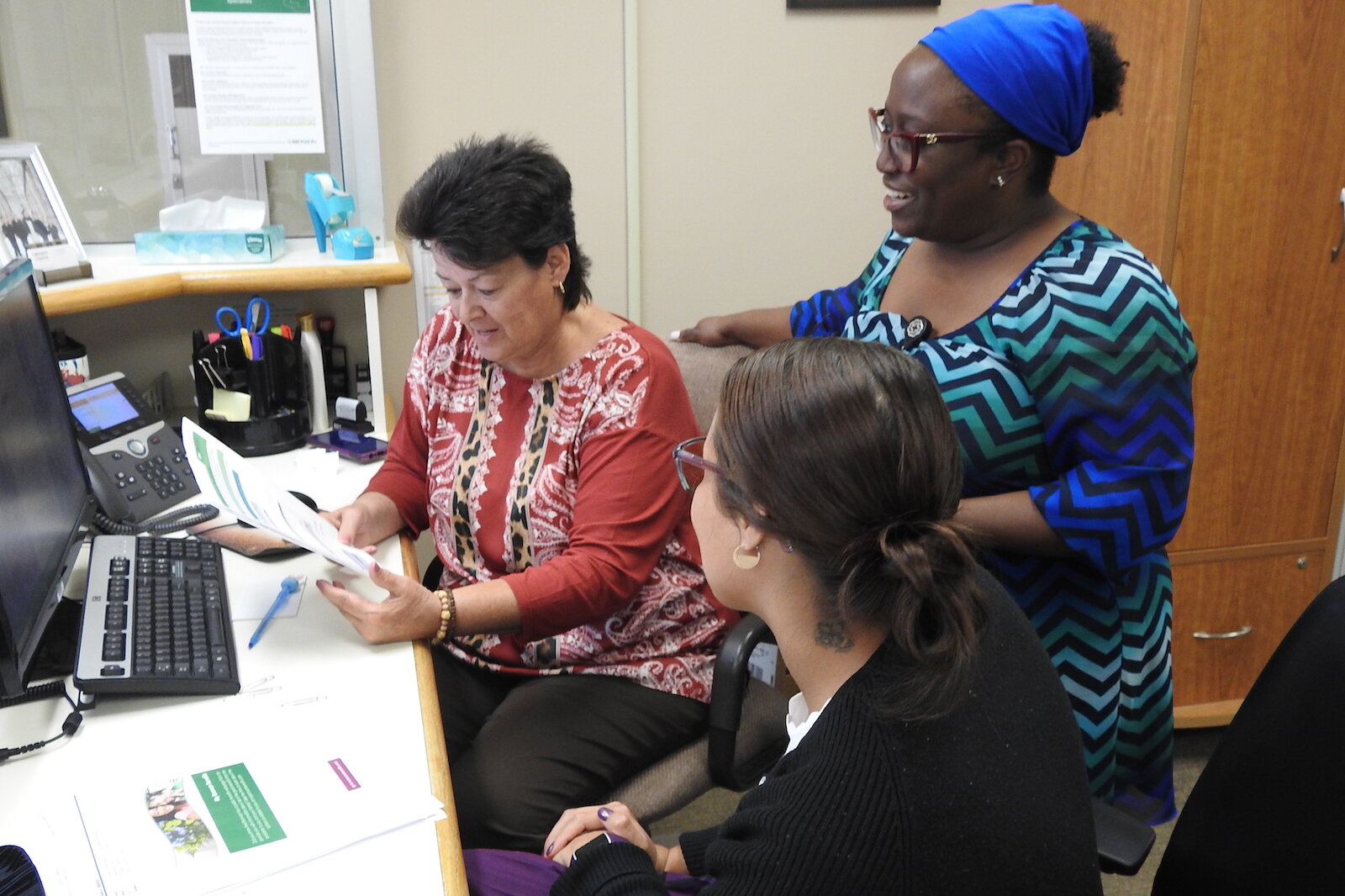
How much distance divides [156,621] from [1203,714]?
2.14m

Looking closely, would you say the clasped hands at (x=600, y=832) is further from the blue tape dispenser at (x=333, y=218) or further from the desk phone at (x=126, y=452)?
the blue tape dispenser at (x=333, y=218)

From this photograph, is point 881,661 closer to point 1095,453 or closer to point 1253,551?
point 1095,453

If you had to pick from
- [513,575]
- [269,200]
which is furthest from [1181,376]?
[269,200]

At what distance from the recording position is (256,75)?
223 centimetres

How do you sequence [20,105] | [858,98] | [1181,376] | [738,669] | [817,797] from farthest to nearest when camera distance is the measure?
[858,98]
[20,105]
[738,669]
[1181,376]
[817,797]

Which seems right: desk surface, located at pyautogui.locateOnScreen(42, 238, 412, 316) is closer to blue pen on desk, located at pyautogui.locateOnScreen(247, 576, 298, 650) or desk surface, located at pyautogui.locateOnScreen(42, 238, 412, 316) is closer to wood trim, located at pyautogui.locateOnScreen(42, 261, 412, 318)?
wood trim, located at pyautogui.locateOnScreen(42, 261, 412, 318)

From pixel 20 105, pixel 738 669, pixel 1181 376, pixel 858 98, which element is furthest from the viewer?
pixel 858 98

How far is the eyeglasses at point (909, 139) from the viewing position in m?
1.38

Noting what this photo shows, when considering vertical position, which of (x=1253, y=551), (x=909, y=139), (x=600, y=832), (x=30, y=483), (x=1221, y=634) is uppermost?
(x=909, y=139)

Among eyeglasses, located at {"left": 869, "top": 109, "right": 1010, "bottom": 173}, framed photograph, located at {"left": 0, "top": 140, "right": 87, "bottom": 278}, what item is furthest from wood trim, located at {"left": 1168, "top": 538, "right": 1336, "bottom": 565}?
framed photograph, located at {"left": 0, "top": 140, "right": 87, "bottom": 278}

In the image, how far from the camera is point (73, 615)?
1.38 meters

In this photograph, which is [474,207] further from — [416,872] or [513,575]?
[416,872]

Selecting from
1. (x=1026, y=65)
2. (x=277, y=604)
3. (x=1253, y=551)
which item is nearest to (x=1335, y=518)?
(x=1253, y=551)

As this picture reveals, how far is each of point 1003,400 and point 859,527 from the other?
53 cm
